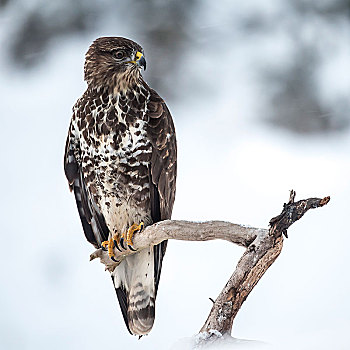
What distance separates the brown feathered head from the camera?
2.16 meters

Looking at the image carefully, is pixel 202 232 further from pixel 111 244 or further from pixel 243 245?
pixel 111 244

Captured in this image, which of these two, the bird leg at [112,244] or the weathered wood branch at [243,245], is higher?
the bird leg at [112,244]

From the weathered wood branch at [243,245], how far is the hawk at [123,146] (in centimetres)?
36

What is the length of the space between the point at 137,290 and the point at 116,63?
92 cm

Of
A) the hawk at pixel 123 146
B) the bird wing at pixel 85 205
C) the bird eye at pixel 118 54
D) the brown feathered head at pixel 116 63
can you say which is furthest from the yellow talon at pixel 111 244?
the bird eye at pixel 118 54

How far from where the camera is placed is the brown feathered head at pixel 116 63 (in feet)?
7.07

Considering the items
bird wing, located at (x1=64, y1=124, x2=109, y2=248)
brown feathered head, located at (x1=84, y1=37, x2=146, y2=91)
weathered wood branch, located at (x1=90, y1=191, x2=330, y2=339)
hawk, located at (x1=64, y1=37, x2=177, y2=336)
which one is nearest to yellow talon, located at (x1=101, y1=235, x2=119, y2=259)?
hawk, located at (x1=64, y1=37, x2=177, y2=336)

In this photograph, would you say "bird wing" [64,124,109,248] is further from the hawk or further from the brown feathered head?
the brown feathered head

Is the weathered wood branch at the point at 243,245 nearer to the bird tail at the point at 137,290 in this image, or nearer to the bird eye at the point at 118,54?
the bird tail at the point at 137,290

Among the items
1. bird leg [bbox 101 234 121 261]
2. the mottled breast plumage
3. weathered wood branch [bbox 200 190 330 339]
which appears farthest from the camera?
bird leg [bbox 101 234 121 261]

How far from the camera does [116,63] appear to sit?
2172 mm

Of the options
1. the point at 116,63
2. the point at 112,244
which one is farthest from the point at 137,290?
the point at 116,63

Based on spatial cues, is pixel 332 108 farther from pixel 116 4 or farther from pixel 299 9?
pixel 116 4

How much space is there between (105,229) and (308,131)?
1.92 m
